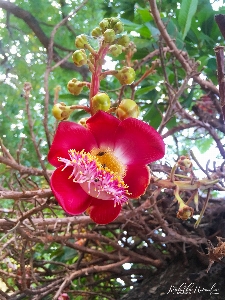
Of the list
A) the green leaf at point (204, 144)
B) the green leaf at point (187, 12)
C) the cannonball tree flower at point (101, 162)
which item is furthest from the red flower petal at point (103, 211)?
the green leaf at point (204, 144)

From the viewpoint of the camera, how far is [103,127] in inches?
20.6

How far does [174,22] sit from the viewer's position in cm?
111

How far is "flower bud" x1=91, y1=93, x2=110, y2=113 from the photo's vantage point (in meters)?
0.47

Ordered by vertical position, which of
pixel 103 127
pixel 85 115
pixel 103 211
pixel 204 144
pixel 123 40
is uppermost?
pixel 85 115

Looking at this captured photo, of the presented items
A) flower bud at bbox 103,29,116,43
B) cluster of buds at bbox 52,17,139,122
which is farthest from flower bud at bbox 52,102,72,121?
flower bud at bbox 103,29,116,43

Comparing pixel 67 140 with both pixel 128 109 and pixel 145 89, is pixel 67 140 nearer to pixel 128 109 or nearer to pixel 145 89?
pixel 128 109

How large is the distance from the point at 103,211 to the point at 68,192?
59 mm

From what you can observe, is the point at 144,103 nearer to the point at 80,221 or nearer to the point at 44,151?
the point at 44,151

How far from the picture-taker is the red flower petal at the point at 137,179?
0.54 metres

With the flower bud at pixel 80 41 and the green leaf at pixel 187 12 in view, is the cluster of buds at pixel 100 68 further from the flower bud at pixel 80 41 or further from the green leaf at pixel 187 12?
the green leaf at pixel 187 12

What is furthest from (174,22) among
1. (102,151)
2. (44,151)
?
(102,151)

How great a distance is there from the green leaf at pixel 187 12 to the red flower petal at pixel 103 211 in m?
0.57

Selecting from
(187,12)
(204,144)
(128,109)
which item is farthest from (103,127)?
(204,144)

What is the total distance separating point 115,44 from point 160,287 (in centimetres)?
58
